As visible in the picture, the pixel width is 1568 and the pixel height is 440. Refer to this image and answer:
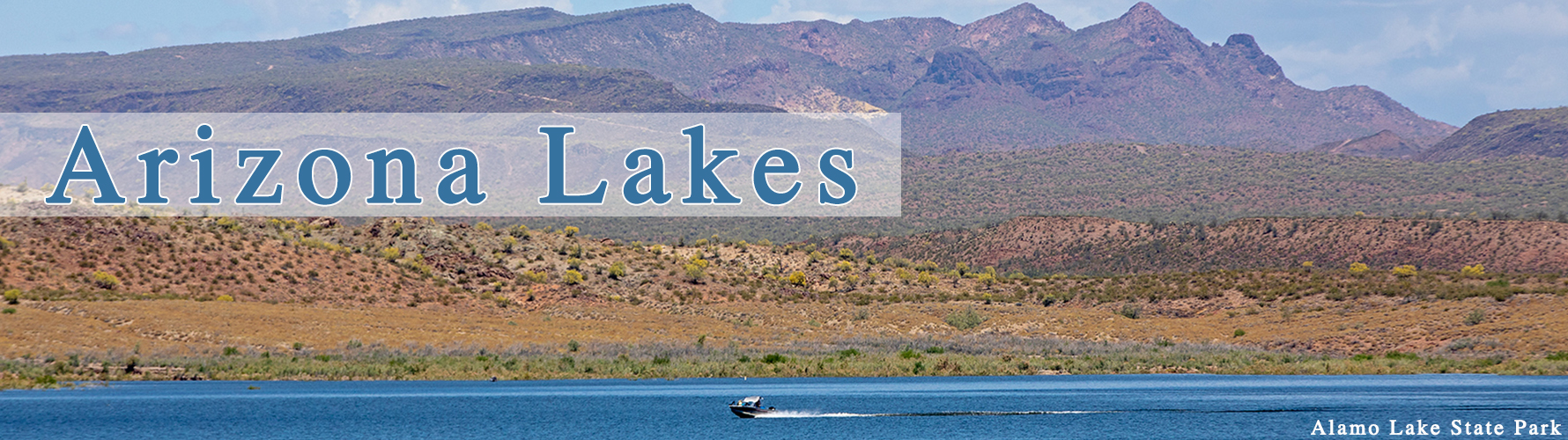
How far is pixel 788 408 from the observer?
37.7m

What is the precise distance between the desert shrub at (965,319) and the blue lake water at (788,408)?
23.8m

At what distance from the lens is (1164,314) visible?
75688mm

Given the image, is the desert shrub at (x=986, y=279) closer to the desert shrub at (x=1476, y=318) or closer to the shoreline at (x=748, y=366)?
the shoreline at (x=748, y=366)

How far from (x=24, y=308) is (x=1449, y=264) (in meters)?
88.6

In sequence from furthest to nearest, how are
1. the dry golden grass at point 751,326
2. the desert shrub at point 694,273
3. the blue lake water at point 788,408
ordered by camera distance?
1. the desert shrub at point 694,273
2. the dry golden grass at point 751,326
3. the blue lake water at point 788,408

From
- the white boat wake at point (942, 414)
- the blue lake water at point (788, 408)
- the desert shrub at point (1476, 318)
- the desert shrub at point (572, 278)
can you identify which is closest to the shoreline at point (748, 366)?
the blue lake water at point (788, 408)

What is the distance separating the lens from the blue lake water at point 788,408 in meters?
32.0

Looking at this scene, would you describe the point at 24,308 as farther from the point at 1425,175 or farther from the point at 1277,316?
the point at 1425,175

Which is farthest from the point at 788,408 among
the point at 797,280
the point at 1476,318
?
the point at 797,280

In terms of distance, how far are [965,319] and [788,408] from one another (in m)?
34.3

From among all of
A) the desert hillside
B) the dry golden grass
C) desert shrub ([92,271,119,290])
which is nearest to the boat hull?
the dry golden grass

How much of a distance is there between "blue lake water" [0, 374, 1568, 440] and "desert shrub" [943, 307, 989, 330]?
23819mm

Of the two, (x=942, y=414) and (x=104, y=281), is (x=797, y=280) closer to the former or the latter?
(x=104, y=281)

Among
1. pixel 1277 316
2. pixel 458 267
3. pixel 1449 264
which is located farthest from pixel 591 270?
pixel 1449 264
